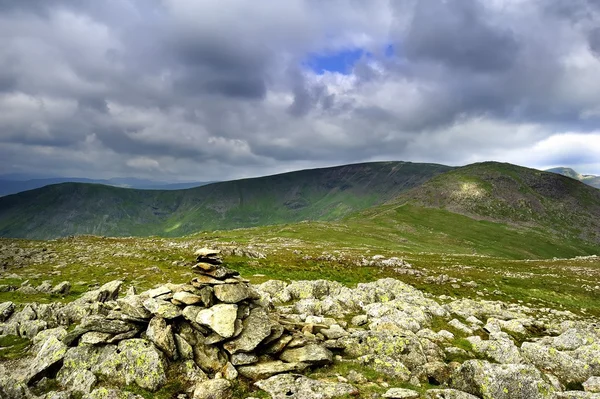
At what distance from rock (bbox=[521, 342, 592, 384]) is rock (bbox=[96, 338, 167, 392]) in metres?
23.2

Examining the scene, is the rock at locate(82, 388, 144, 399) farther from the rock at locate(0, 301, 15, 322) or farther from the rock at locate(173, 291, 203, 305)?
the rock at locate(0, 301, 15, 322)

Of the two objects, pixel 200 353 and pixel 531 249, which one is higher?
pixel 200 353

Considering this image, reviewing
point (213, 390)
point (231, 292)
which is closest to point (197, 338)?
point (231, 292)

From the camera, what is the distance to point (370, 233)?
16238 cm

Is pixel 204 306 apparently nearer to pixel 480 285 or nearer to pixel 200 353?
pixel 200 353

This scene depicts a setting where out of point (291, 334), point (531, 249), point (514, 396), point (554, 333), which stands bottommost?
point (531, 249)

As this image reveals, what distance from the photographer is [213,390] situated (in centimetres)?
1611

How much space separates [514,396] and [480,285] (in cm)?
4735

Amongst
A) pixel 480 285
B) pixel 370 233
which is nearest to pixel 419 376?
pixel 480 285

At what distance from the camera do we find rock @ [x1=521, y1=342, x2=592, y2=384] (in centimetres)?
1900

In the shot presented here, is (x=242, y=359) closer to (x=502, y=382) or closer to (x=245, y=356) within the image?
(x=245, y=356)

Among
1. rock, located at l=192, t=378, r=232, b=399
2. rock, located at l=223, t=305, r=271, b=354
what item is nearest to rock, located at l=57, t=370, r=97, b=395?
rock, located at l=192, t=378, r=232, b=399

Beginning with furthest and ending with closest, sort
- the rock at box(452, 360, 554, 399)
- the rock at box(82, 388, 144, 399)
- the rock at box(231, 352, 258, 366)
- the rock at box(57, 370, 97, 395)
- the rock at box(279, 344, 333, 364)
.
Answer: the rock at box(279, 344, 333, 364), the rock at box(231, 352, 258, 366), the rock at box(452, 360, 554, 399), the rock at box(57, 370, 97, 395), the rock at box(82, 388, 144, 399)

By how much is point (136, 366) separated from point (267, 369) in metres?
7.12
